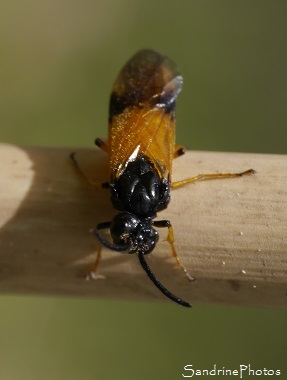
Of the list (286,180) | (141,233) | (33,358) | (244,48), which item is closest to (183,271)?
(141,233)

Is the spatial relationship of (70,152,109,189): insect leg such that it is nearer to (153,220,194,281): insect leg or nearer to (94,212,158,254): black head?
(94,212,158,254): black head

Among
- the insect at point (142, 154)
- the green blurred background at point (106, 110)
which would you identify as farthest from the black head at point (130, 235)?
the green blurred background at point (106, 110)

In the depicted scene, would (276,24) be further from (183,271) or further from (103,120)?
(183,271)

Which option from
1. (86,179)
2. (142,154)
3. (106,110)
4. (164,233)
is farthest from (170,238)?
(106,110)

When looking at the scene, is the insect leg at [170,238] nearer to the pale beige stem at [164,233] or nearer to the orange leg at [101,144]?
the pale beige stem at [164,233]

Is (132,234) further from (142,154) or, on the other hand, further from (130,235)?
(142,154)

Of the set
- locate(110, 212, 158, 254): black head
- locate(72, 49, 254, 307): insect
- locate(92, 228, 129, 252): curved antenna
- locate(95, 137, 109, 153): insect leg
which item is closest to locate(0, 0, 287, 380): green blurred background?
locate(72, 49, 254, 307): insect
